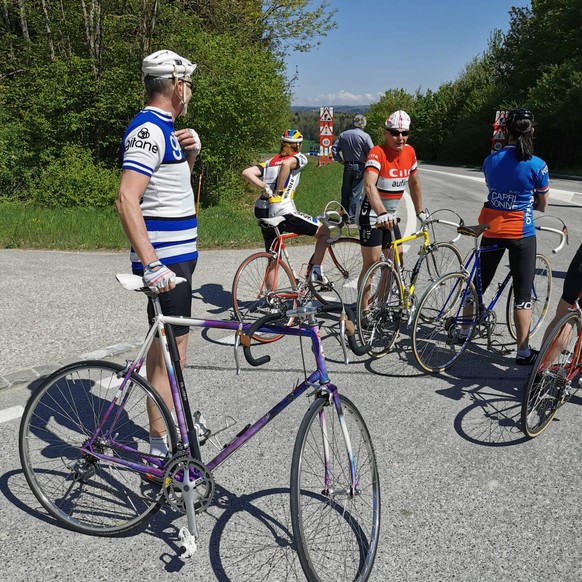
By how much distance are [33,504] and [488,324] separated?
377cm

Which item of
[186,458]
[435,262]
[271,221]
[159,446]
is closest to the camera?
[186,458]

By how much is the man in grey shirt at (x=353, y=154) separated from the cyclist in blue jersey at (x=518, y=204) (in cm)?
667

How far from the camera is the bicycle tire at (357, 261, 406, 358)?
510 centimetres

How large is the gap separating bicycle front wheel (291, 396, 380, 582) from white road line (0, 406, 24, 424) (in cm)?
224

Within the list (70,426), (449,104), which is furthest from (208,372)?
(449,104)

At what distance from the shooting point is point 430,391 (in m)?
4.49

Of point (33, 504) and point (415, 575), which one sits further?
point (33, 504)

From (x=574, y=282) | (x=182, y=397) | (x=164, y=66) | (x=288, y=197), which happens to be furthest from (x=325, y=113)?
(x=182, y=397)

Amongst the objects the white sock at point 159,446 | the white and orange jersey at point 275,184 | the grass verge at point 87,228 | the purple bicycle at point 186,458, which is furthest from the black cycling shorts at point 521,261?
the grass verge at point 87,228

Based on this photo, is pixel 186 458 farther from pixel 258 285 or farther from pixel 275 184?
pixel 275 184

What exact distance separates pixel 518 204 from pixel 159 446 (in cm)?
340

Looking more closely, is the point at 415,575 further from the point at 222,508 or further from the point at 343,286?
the point at 343,286

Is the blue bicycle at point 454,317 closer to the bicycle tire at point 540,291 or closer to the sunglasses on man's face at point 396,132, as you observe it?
the bicycle tire at point 540,291

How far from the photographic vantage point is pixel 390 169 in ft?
17.4
